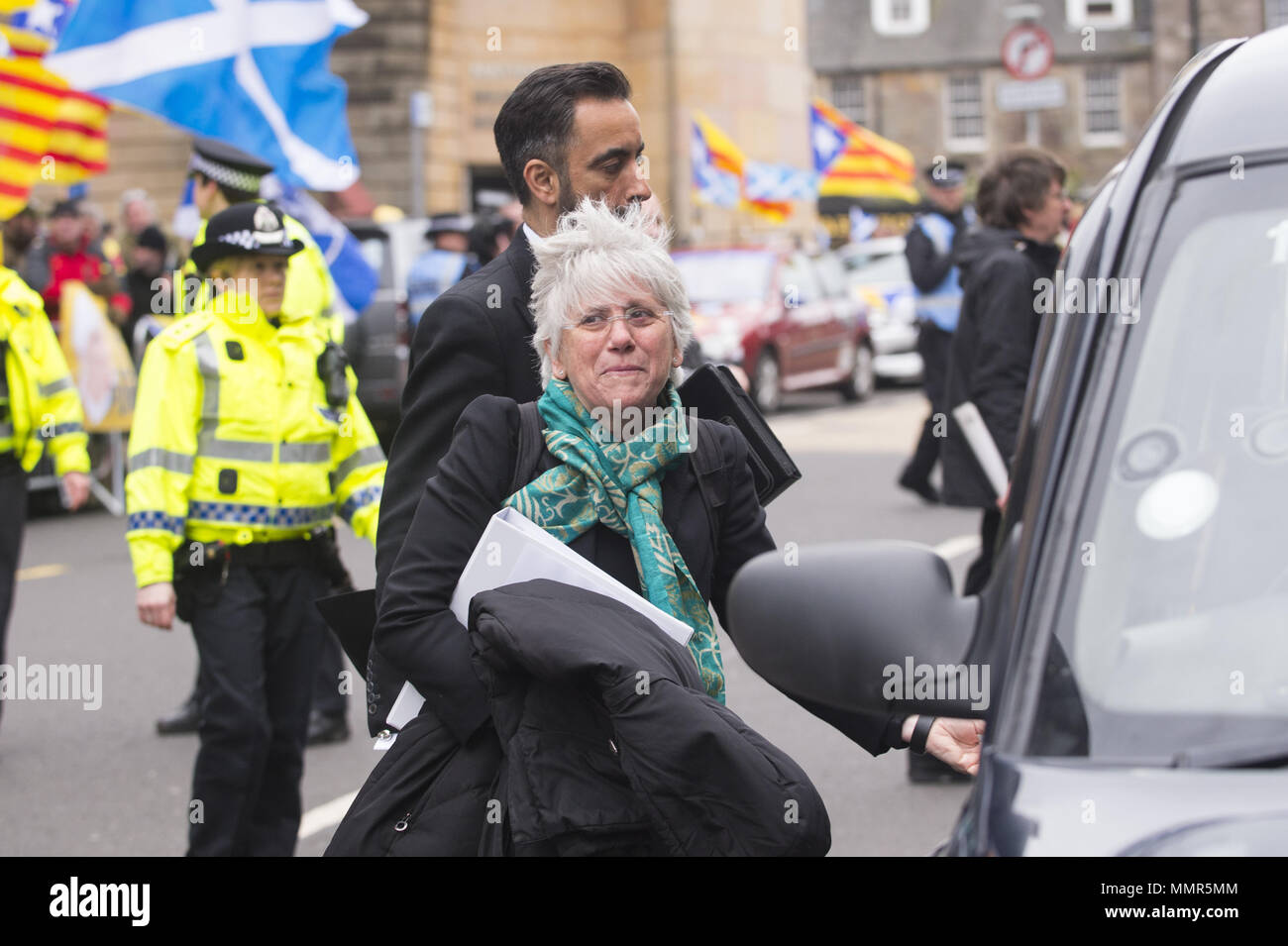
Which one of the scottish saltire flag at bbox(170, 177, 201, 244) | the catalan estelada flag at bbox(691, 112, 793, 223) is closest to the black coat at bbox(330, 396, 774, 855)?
the scottish saltire flag at bbox(170, 177, 201, 244)

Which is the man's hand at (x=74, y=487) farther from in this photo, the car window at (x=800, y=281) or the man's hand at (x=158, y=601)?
the car window at (x=800, y=281)

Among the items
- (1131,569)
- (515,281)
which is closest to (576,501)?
(515,281)

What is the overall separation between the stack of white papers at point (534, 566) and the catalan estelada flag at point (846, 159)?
25422mm

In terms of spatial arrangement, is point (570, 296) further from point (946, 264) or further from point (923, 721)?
point (946, 264)

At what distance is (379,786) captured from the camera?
2801 mm

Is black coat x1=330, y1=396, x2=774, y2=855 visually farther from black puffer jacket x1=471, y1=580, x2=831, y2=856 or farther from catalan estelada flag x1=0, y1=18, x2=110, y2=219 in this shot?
catalan estelada flag x1=0, y1=18, x2=110, y2=219

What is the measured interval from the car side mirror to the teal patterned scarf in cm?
69

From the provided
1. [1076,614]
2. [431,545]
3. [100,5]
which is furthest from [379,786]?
[100,5]

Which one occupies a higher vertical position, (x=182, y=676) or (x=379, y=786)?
(x=379, y=786)

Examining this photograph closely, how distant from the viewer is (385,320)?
16578 mm

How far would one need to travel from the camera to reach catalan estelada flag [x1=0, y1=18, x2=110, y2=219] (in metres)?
9.27

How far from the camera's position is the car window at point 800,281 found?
66.4 feet

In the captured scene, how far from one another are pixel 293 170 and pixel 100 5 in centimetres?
106
